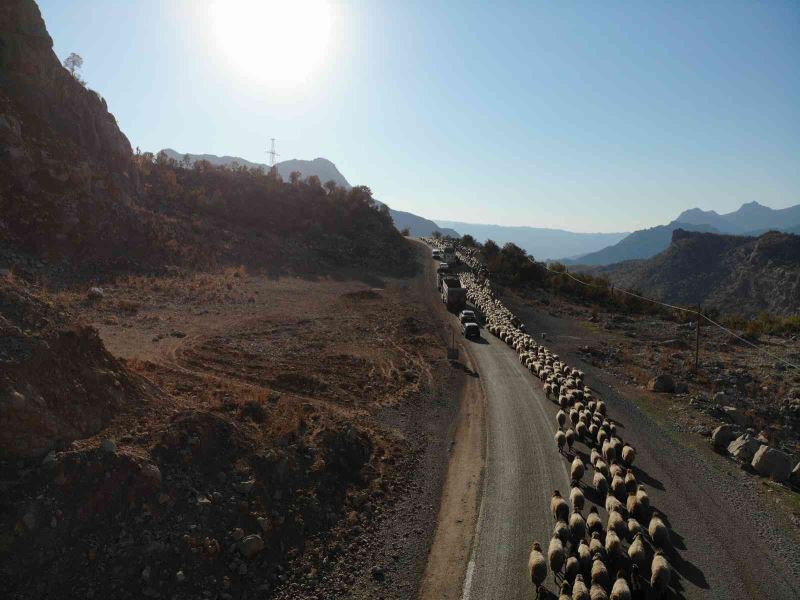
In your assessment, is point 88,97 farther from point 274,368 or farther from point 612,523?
point 612,523

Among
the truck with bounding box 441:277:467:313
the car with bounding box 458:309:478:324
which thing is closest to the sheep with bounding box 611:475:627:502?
the car with bounding box 458:309:478:324

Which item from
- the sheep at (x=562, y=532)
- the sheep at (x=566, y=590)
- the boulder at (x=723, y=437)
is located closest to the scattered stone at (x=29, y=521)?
the sheep at (x=566, y=590)

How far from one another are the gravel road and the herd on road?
1.57 ft

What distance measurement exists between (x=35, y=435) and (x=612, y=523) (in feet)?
44.6

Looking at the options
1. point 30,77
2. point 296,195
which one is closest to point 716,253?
point 296,195

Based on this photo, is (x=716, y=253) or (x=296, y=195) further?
(x=716, y=253)

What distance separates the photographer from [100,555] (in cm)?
926

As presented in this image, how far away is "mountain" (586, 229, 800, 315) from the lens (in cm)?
8146

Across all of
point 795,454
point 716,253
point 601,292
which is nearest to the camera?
point 795,454

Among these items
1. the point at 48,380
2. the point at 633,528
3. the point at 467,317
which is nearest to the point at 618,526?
the point at 633,528

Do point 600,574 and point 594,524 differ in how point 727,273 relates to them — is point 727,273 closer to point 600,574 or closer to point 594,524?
point 594,524

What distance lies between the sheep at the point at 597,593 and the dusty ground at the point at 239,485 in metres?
3.69

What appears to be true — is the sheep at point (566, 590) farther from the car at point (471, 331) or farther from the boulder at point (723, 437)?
the car at point (471, 331)

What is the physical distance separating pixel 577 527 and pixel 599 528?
2.01 ft
